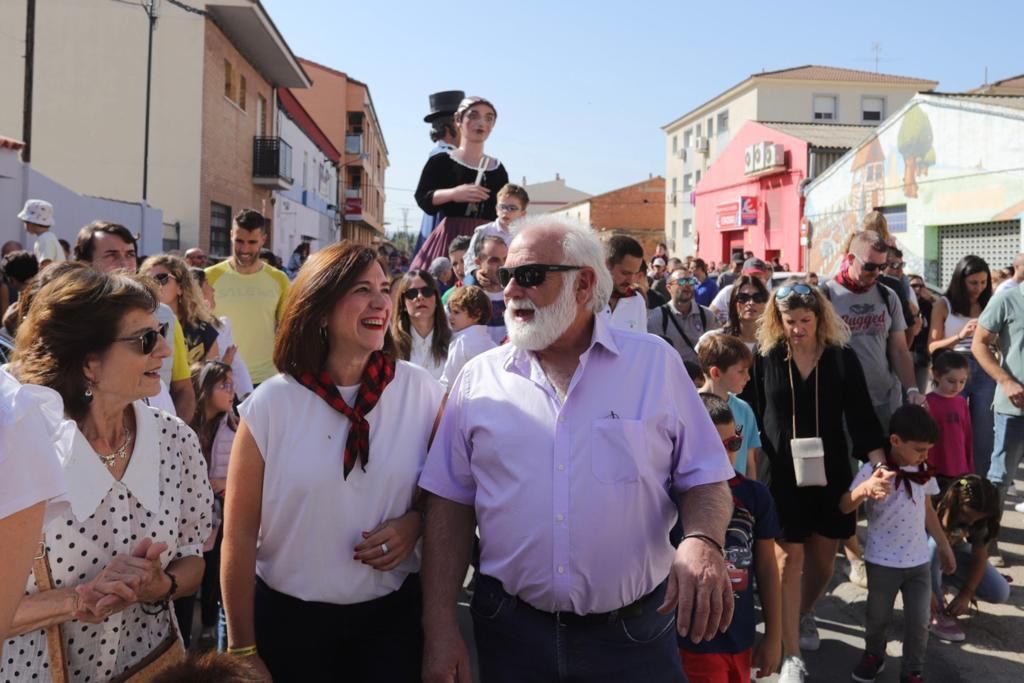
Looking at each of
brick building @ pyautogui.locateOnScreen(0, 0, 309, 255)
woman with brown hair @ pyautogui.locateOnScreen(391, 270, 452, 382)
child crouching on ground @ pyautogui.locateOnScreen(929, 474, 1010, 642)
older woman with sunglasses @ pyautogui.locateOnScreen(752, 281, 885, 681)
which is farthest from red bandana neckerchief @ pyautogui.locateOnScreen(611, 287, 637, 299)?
brick building @ pyautogui.locateOnScreen(0, 0, 309, 255)

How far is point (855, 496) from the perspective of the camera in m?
4.50

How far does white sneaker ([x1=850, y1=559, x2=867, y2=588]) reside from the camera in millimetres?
5812

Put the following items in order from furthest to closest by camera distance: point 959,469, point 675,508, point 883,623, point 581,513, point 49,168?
point 49,168 → point 959,469 → point 883,623 → point 675,508 → point 581,513

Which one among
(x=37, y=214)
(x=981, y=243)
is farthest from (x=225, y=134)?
(x=981, y=243)

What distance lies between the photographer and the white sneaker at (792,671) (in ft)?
13.5

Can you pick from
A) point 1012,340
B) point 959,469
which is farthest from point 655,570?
point 1012,340

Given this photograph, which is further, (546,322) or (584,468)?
(546,322)

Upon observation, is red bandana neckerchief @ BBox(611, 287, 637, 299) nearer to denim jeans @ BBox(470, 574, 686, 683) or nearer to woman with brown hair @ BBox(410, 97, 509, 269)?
woman with brown hair @ BBox(410, 97, 509, 269)

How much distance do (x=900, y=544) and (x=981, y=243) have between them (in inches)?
760

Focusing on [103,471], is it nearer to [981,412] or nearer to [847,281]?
[847,281]

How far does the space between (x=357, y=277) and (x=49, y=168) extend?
22.6 m

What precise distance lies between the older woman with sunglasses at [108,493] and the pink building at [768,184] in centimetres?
2650

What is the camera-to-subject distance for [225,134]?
24281 mm

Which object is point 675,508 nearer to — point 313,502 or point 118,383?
point 313,502
